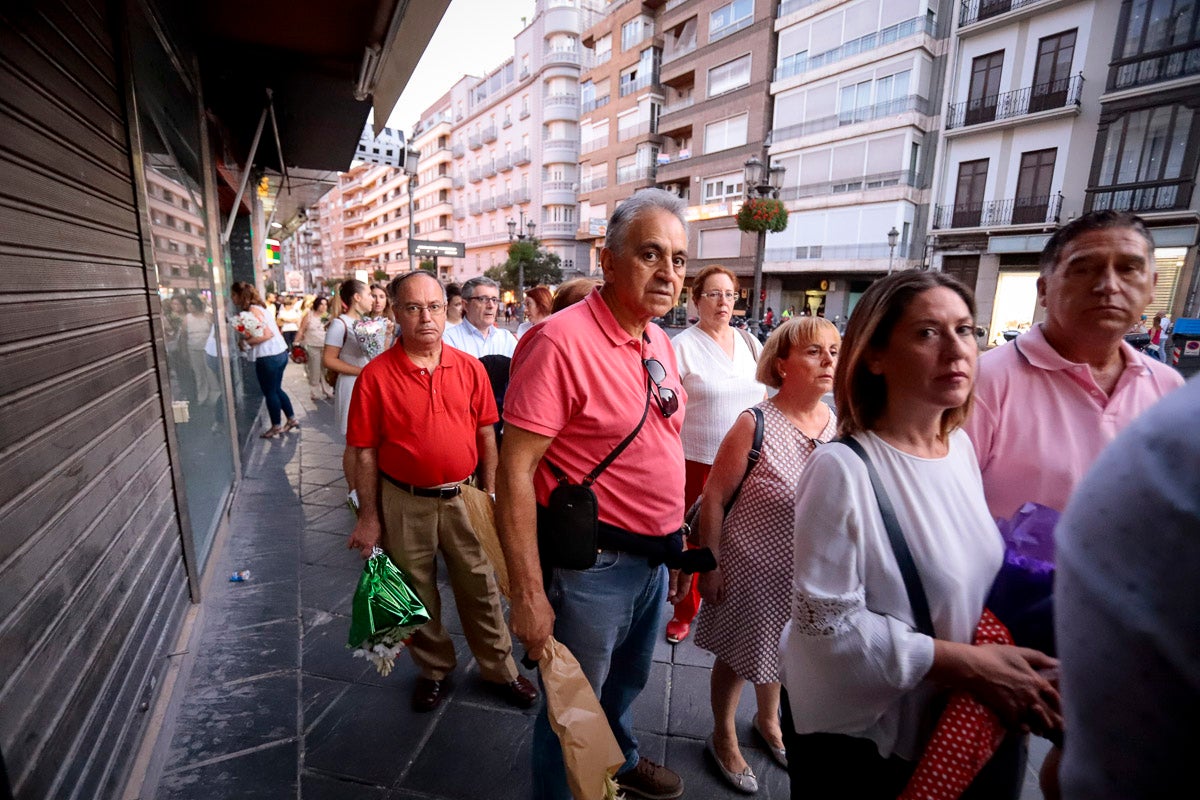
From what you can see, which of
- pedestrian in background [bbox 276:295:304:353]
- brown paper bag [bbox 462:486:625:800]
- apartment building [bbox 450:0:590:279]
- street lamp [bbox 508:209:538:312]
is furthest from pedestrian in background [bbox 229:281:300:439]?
apartment building [bbox 450:0:590:279]

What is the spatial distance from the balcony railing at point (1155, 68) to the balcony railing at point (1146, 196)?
9.87 feet

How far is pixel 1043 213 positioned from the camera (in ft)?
63.3

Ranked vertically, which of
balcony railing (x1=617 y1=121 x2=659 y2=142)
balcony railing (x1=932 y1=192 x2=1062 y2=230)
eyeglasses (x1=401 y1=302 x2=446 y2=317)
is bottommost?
eyeglasses (x1=401 y1=302 x2=446 y2=317)

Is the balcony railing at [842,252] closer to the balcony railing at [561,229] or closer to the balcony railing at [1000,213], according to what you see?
the balcony railing at [1000,213]

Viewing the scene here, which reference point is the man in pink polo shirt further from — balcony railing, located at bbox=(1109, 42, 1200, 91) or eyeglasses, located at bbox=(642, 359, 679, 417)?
balcony railing, located at bbox=(1109, 42, 1200, 91)

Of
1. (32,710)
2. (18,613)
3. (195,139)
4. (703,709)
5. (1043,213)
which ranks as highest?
(1043,213)

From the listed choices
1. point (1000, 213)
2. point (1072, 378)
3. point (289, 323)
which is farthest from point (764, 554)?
point (1000, 213)

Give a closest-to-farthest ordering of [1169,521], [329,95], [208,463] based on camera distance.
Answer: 1. [1169,521]
2. [208,463]
3. [329,95]

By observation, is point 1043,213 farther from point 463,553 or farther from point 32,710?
point 32,710

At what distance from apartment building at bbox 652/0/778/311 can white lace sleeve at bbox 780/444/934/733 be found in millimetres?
24858

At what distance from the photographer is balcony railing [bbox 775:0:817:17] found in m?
23.6

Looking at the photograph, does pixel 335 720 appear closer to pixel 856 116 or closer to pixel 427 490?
pixel 427 490

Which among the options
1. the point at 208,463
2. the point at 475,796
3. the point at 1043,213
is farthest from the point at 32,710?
the point at 1043,213

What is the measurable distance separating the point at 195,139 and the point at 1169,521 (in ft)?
18.3
